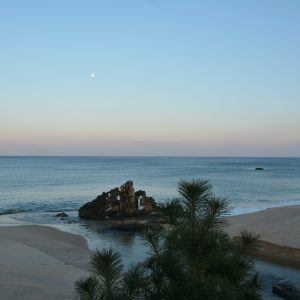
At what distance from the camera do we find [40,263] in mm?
21594

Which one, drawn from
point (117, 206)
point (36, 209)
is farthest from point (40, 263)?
point (36, 209)

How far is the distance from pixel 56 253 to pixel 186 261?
2117cm

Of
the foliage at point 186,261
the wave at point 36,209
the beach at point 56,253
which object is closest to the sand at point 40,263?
the beach at point 56,253

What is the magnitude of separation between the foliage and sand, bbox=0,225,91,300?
35.8 feet

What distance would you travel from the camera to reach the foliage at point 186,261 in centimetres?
521

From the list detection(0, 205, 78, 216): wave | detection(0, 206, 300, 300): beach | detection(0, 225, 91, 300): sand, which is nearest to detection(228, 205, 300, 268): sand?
detection(0, 206, 300, 300): beach

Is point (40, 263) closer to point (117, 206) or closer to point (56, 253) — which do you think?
point (56, 253)

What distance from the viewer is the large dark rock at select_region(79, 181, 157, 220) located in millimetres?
42250

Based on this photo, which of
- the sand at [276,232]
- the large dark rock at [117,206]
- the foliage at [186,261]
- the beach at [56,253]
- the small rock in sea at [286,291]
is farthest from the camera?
the large dark rock at [117,206]

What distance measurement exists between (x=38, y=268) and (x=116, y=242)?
9204mm

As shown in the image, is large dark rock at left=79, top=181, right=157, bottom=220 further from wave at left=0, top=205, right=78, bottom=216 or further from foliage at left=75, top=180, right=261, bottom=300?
foliage at left=75, top=180, right=261, bottom=300

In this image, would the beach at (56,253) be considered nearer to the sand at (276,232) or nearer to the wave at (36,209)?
the sand at (276,232)

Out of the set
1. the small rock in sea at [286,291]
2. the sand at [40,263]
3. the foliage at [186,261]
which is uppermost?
the foliage at [186,261]

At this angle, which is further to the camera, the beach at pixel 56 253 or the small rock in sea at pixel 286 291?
the beach at pixel 56 253
